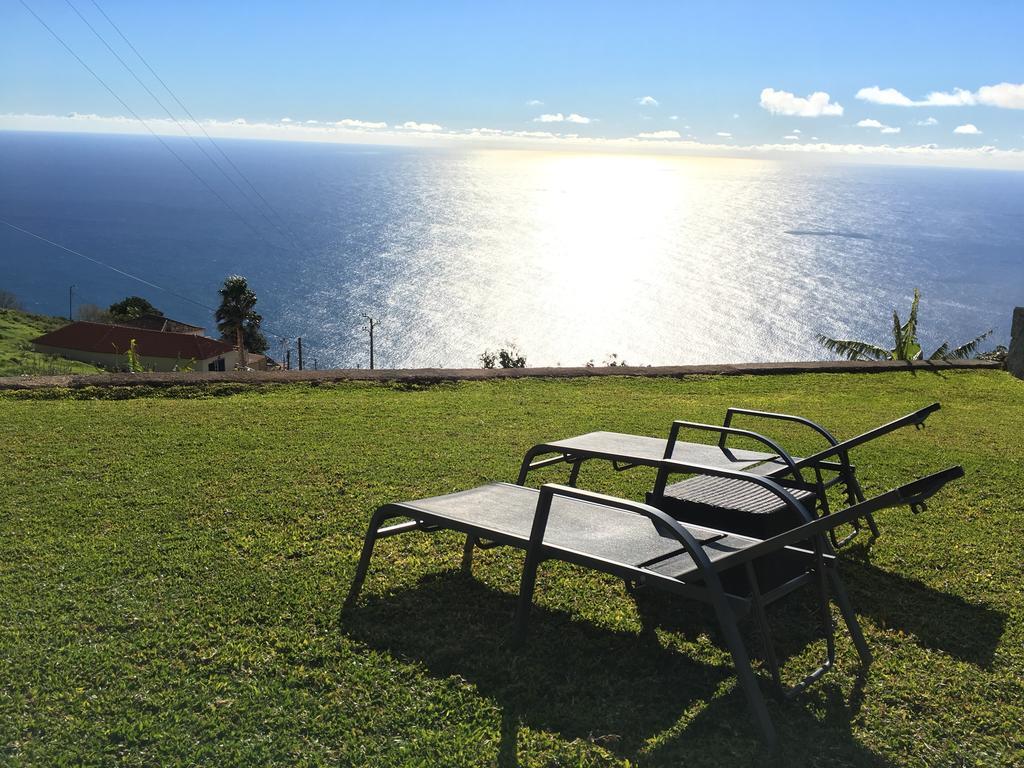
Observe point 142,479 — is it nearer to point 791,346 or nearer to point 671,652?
point 671,652

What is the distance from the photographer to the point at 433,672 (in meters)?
3.25

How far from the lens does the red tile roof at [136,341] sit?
205 feet

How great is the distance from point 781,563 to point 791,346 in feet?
299

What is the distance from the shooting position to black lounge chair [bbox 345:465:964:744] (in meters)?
2.89

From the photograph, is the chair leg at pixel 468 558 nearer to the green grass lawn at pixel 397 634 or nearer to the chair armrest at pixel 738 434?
the green grass lawn at pixel 397 634

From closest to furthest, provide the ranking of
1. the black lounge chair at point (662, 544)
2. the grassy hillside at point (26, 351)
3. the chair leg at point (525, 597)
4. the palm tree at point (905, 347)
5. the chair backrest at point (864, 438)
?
the black lounge chair at point (662, 544) < the chair leg at point (525, 597) < the chair backrest at point (864, 438) < the palm tree at point (905, 347) < the grassy hillside at point (26, 351)

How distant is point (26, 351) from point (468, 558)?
214 feet

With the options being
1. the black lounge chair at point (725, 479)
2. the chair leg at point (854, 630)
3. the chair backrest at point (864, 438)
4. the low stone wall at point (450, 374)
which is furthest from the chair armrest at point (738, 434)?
the low stone wall at point (450, 374)

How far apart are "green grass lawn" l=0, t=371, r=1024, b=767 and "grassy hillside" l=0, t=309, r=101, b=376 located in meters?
40.5

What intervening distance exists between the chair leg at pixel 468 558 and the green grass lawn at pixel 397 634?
0.05 m

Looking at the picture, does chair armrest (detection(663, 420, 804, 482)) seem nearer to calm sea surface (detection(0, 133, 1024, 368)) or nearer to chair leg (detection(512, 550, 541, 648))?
chair leg (detection(512, 550, 541, 648))

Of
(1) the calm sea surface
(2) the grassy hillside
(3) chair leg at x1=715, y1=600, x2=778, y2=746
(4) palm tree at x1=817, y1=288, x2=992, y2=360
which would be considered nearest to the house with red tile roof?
(2) the grassy hillside

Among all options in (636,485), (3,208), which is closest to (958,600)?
(636,485)

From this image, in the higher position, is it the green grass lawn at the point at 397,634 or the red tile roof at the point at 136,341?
the green grass lawn at the point at 397,634
